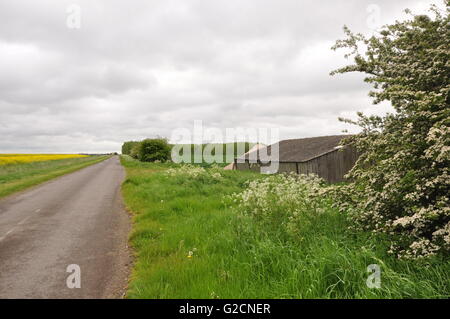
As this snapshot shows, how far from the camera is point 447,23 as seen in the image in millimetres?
5785

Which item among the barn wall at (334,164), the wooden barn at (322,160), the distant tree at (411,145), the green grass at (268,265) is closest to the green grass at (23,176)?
the green grass at (268,265)

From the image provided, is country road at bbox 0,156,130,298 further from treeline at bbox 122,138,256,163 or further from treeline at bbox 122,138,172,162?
treeline at bbox 122,138,256,163

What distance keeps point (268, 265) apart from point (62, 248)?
5854mm

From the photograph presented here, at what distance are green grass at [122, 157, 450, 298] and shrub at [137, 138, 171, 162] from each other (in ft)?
141

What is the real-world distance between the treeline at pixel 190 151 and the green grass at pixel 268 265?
4347 cm

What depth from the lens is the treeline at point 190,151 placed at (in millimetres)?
51000

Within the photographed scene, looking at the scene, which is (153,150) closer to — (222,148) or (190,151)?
(222,148)

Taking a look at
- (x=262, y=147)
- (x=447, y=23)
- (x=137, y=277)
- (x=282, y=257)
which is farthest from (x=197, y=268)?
(x=262, y=147)

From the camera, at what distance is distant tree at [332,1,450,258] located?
4625 millimetres

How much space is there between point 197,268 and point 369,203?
3.62m

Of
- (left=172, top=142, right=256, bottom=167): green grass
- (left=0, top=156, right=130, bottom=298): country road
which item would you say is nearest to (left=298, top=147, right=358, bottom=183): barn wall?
(left=0, top=156, right=130, bottom=298): country road

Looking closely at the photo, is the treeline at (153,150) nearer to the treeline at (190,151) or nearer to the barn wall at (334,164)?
the treeline at (190,151)

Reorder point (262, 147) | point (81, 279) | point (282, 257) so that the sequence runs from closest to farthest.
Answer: point (282, 257) → point (81, 279) → point (262, 147)
